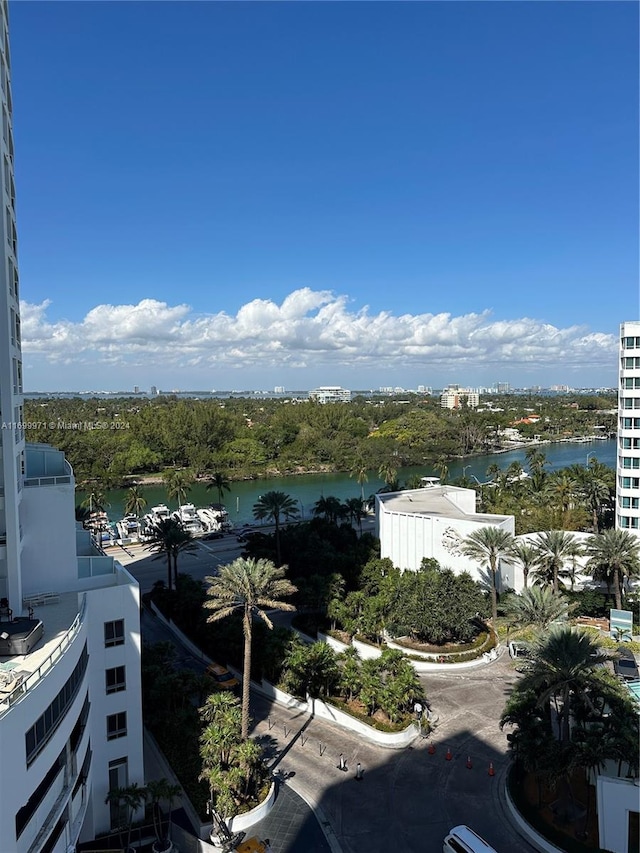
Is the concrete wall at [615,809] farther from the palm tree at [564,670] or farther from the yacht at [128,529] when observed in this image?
the yacht at [128,529]

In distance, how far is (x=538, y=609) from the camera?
74.2 ft

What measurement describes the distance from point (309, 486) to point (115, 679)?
6916 centimetres

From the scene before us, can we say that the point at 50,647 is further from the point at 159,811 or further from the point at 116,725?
the point at 159,811

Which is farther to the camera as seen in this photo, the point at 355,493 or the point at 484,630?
the point at 355,493

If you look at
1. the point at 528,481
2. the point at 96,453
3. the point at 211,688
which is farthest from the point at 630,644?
the point at 96,453

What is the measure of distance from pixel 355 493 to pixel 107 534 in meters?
36.4

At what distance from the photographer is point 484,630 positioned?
30.5m

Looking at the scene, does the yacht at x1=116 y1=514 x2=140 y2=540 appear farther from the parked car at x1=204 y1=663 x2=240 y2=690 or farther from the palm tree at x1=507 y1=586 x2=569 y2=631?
the palm tree at x1=507 y1=586 x2=569 y2=631

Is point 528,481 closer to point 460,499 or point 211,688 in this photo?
point 460,499

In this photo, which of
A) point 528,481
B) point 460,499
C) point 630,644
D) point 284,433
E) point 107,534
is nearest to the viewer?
point 630,644

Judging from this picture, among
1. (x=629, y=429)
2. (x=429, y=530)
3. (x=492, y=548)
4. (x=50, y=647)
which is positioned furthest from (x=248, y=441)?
(x=50, y=647)

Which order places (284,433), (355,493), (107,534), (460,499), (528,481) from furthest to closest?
(284,433)
(355,493)
(528,481)
(107,534)
(460,499)

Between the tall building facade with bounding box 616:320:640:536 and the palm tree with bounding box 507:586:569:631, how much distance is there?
637 inches

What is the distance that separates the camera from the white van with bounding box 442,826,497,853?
1518 centimetres
